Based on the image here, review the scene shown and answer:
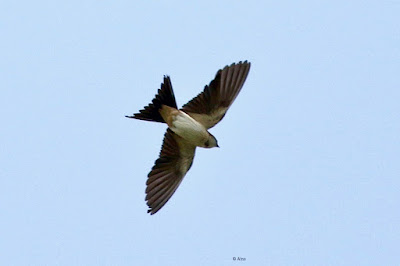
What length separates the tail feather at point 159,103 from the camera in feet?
20.8

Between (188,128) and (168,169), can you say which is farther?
(168,169)

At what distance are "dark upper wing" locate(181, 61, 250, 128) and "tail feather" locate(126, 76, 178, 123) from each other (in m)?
0.19

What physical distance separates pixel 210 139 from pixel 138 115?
0.58 metres

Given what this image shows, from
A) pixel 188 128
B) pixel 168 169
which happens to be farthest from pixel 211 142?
pixel 168 169

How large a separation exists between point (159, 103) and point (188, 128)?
0.28 m

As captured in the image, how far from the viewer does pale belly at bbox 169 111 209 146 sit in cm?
641

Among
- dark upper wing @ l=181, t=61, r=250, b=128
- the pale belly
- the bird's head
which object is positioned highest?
dark upper wing @ l=181, t=61, r=250, b=128

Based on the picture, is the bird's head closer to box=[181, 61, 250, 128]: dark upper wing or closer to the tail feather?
box=[181, 61, 250, 128]: dark upper wing

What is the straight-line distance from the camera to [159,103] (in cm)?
639

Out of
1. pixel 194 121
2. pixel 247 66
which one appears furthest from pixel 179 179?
pixel 247 66

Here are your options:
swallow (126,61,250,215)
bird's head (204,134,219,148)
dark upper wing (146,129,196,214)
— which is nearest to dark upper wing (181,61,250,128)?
swallow (126,61,250,215)

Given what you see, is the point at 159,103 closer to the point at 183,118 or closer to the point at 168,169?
the point at 183,118

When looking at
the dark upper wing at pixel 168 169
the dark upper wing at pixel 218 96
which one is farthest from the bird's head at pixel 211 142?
the dark upper wing at pixel 168 169

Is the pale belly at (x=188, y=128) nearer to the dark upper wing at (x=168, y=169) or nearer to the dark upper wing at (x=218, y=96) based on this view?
the dark upper wing at (x=218, y=96)
